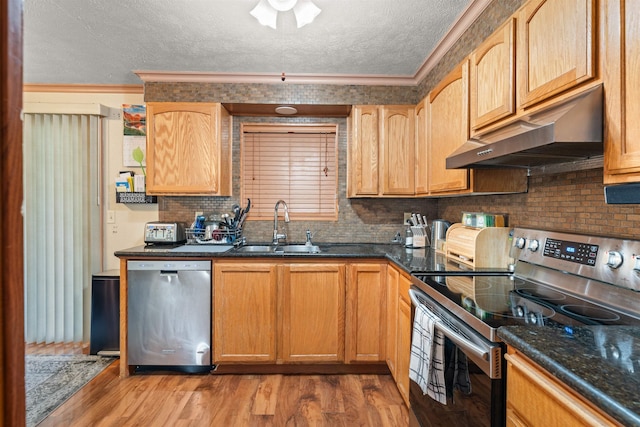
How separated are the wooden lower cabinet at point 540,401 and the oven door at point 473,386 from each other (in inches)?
1.8

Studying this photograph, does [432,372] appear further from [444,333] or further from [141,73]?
[141,73]

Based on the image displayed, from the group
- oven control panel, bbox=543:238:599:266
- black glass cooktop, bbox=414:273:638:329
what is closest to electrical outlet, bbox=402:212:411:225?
black glass cooktop, bbox=414:273:638:329

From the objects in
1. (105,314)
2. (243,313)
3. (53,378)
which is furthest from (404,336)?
(53,378)

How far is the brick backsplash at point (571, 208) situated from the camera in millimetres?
1272

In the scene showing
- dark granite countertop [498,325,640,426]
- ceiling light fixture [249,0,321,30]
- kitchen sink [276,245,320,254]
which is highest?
ceiling light fixture [249,0,321,30]

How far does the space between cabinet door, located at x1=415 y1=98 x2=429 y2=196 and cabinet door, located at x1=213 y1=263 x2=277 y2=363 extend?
50.7 inches

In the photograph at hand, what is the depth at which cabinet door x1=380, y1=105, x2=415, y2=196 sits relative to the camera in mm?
2766

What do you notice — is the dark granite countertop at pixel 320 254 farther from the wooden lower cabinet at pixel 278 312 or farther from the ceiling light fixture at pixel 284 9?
the ceiling light fixture at pixel 284 9

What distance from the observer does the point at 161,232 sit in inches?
111

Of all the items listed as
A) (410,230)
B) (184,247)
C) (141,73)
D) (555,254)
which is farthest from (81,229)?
(555,254)

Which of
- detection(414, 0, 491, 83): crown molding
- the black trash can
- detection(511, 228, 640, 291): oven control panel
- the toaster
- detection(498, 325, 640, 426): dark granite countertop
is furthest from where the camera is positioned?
the toaster

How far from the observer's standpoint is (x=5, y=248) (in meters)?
0.38

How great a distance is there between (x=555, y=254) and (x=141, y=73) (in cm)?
315

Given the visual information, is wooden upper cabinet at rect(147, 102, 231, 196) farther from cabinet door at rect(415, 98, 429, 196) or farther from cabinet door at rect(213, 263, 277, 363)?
cabinet door at rect(415, 98, 429, 196)
